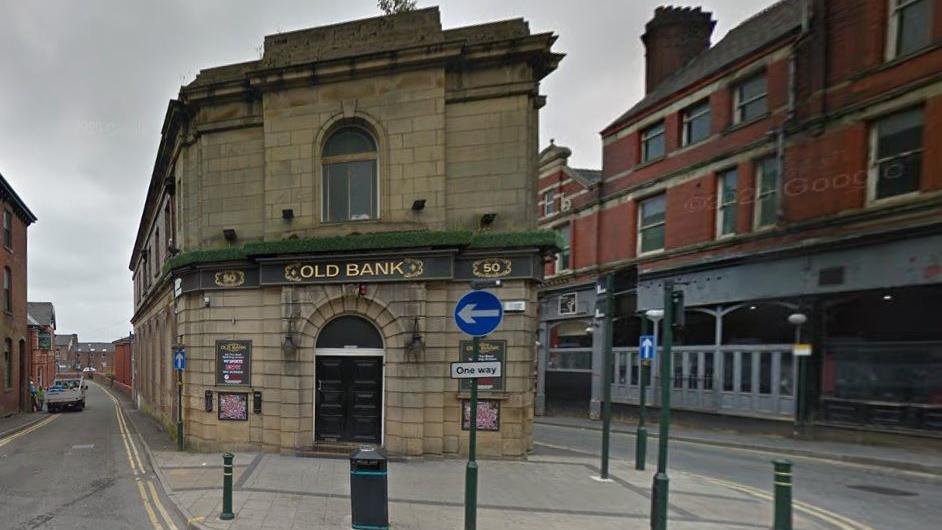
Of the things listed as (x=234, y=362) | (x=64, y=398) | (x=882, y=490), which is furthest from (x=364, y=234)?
(x=64, y=398)

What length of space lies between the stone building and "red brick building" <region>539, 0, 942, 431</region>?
3.81 m

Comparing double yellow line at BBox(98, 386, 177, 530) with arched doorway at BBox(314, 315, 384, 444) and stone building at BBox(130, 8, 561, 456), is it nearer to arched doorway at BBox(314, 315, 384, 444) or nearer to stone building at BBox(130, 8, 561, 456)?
stone building at BBox(130, 8, 561, 456)

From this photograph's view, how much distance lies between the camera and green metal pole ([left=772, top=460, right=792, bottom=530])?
5348 mm

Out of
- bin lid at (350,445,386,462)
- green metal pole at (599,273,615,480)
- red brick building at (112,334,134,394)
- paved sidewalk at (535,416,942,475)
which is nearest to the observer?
bin lid at (350,445,386,462)

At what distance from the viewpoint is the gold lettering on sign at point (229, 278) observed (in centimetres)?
1084

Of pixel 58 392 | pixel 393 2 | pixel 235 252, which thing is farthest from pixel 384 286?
pixel 58 392

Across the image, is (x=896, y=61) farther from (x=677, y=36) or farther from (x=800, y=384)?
(x=677, y=36)

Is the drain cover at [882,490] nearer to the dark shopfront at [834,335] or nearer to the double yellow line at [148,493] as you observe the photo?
the dark shopfront at [834,335]

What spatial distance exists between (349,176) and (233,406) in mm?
5975

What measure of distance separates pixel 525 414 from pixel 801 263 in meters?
10.2

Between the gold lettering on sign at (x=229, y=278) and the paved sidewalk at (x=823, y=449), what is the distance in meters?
13.1

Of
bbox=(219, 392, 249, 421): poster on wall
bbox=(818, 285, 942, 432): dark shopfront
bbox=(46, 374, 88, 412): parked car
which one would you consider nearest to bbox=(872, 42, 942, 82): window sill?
bbox=(818, 285, 942, 432): dark shopfront

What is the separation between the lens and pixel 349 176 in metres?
10.8

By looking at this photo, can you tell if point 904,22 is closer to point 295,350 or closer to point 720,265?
point 720,265
